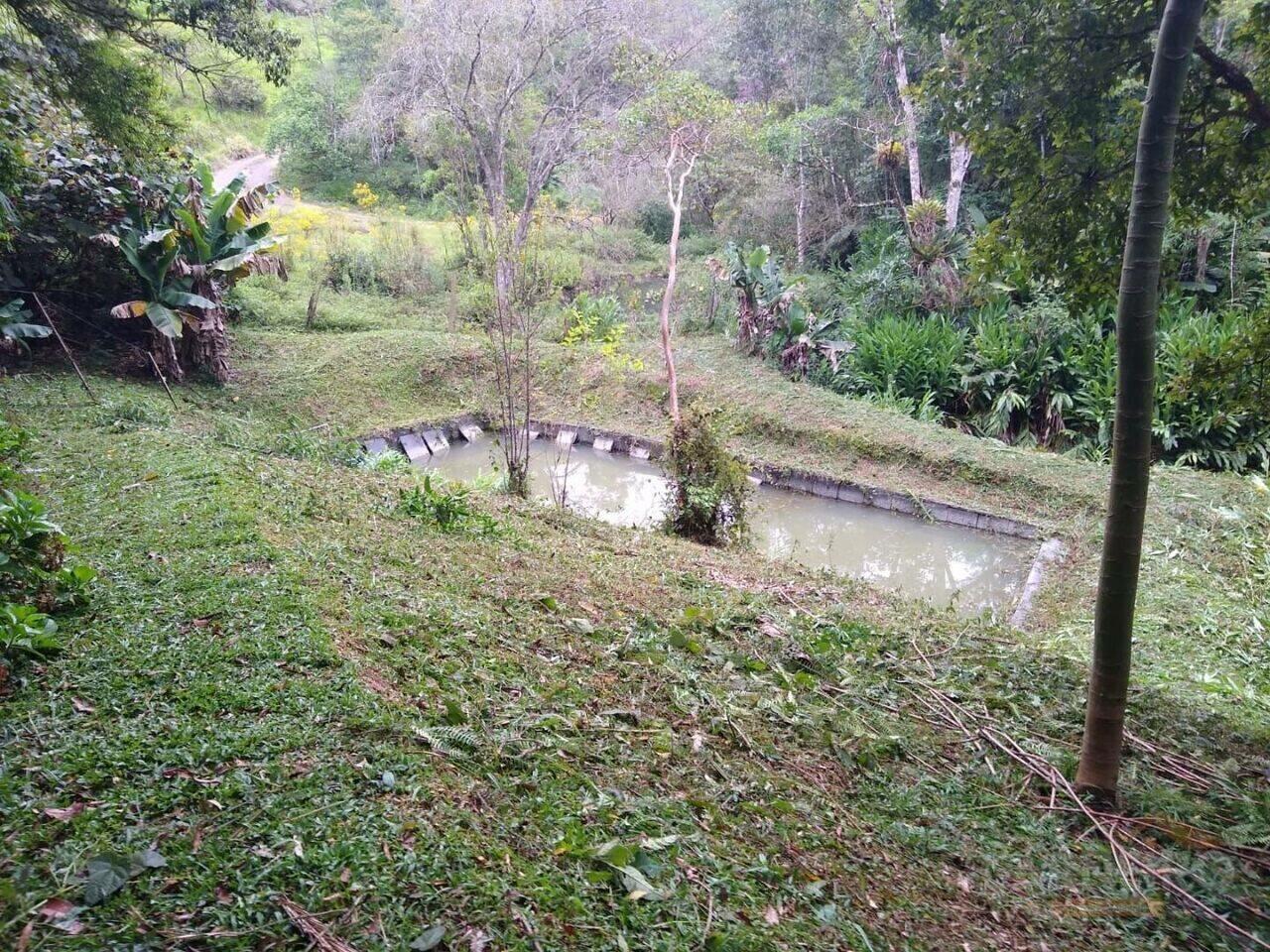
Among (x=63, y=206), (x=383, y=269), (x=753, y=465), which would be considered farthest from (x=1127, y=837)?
(x=383, y=269)

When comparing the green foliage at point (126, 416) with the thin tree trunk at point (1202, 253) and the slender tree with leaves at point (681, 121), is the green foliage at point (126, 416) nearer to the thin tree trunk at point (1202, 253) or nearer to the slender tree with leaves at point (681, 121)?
the slender tree with leaves at point (681, 121)

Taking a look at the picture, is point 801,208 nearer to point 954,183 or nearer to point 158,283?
point 954,183

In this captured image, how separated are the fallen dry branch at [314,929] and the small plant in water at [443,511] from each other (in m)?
3.52

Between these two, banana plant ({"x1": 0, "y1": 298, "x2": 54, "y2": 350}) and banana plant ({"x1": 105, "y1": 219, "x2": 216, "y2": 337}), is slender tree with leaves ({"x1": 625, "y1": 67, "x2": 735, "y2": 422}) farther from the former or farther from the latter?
banana plant ({"x1": 0, "y1": 298, "x2": 54, "y2": 350})

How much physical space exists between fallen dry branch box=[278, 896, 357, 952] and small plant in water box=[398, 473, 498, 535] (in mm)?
3520

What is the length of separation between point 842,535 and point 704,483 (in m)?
2.29

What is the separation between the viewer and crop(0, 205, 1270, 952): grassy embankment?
1973 mm

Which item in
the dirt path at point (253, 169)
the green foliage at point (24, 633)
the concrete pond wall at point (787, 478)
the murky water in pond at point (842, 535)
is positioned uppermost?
the dirt path at point (253, 169)

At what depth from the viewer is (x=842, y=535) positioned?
868cm

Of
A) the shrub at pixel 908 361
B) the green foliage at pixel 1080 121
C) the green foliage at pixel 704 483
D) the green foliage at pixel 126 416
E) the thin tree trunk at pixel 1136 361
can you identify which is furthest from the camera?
the shrub at pixel 908 361

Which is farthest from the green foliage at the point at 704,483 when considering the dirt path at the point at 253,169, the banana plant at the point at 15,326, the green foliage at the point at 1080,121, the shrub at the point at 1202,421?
the dirt path at the point at 253,169

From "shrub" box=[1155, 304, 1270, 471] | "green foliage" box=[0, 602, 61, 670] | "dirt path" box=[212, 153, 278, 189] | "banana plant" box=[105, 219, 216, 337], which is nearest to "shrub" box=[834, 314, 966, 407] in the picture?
"shrub" box=[1155, 304, 1270, 471]

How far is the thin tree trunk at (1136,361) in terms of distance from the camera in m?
2.36

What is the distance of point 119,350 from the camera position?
973 cm
